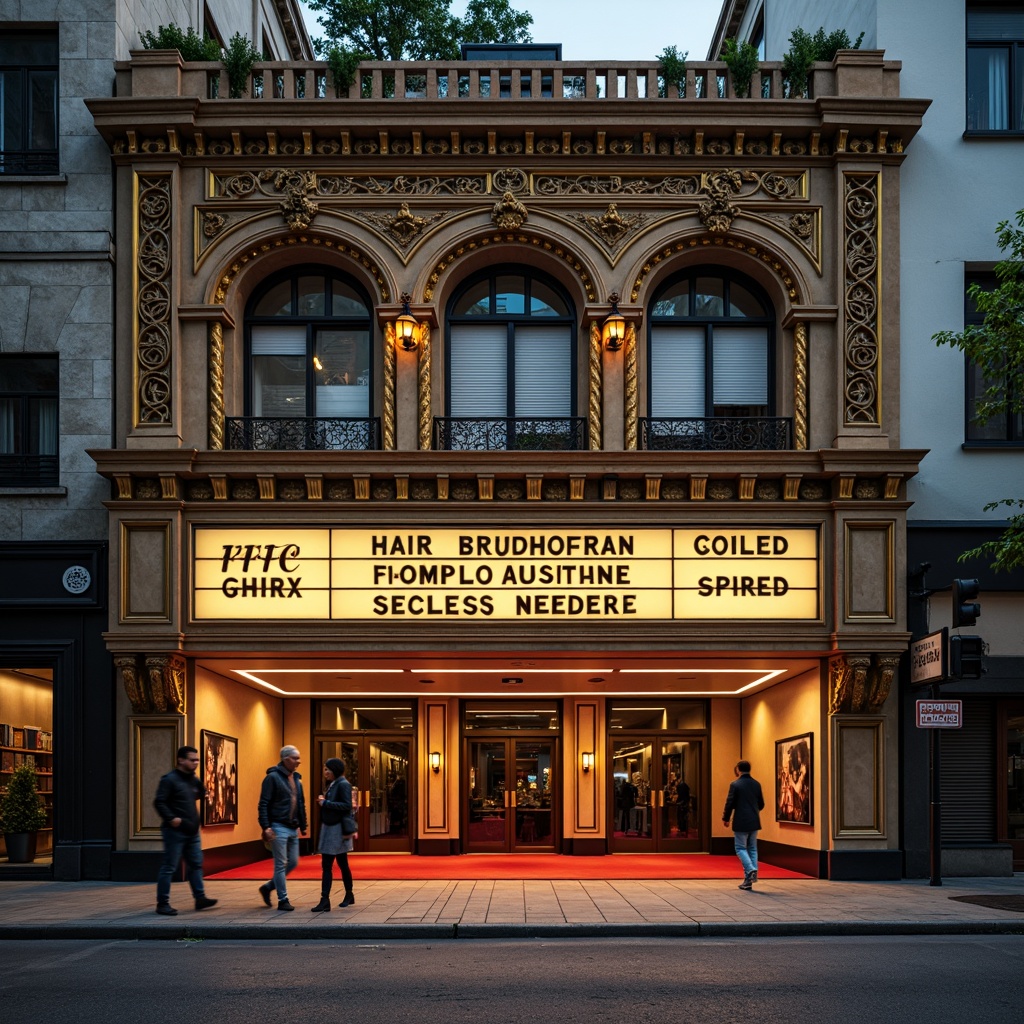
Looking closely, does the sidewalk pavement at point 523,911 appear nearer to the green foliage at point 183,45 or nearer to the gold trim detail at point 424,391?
the gold trim detail at point 424,391

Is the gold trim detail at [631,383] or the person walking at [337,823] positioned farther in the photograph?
the gold trim detail at [631,383]

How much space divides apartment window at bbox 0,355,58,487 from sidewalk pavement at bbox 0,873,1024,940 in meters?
6.56

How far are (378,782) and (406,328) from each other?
9553 mm

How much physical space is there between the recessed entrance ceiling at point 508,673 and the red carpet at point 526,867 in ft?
9.97

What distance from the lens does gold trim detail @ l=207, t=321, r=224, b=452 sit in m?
18.0

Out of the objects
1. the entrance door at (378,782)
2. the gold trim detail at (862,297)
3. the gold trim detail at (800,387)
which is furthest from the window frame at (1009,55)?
the entrance door at (378,782)

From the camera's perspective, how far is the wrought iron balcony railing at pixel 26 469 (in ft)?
59.3

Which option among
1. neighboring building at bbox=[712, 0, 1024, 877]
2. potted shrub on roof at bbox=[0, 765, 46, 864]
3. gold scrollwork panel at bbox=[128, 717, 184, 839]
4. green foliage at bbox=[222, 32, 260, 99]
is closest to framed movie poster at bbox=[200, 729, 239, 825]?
gold scrollwork panel at bbox=[128, 717, 184, 839]

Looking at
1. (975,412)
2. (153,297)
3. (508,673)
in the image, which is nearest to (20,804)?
(508,673)

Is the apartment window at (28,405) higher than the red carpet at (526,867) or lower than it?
higher

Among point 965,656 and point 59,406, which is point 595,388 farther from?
point 59,406

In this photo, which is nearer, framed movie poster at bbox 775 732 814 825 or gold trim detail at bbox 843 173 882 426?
gold trim detail at bbox 843 173 882 426

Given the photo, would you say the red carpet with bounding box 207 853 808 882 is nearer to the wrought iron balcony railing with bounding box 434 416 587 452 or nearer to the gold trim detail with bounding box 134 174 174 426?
the wrought iron balcony railing with bounding box 434 416 587 452

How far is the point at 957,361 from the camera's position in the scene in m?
18.2
